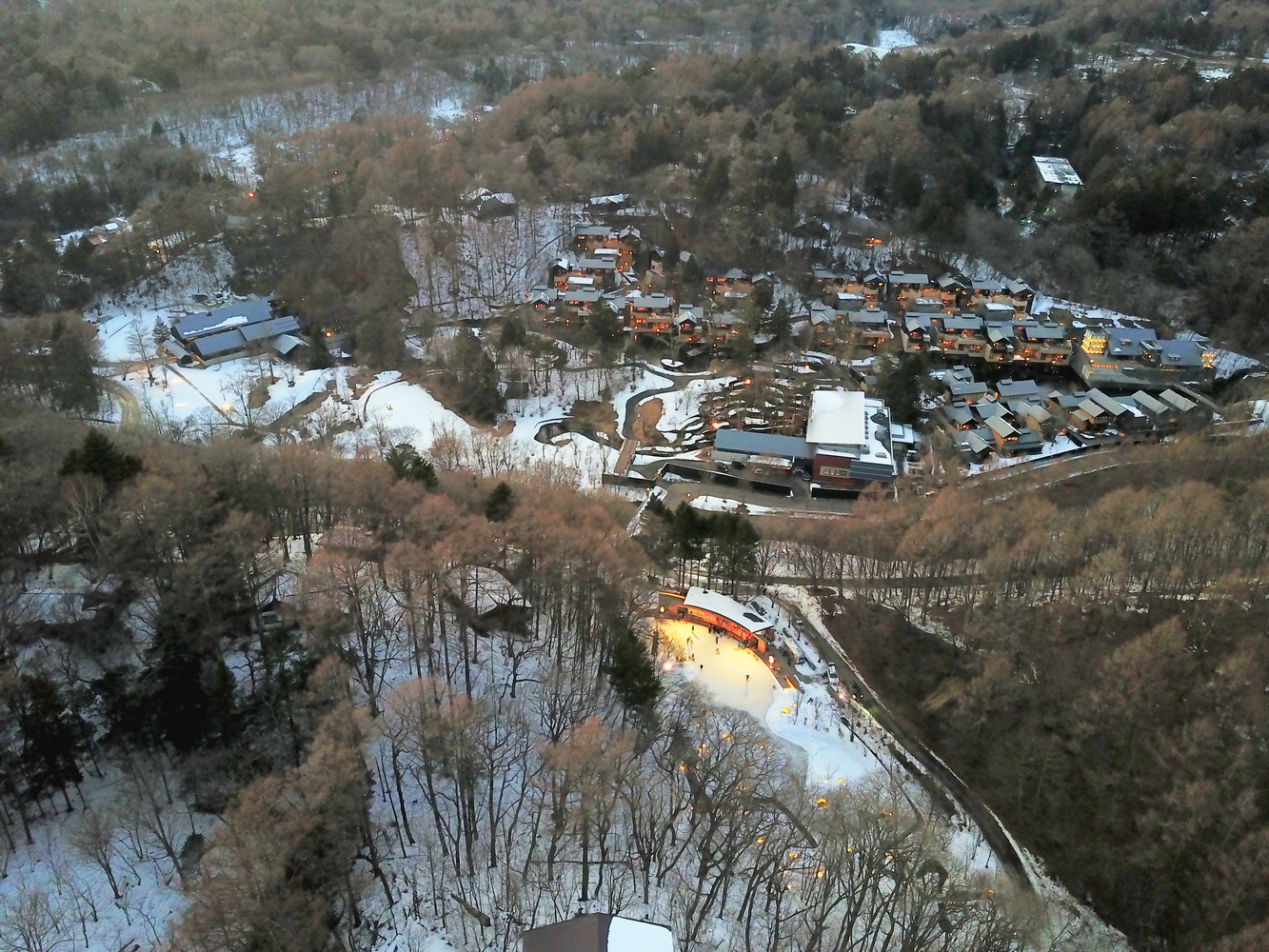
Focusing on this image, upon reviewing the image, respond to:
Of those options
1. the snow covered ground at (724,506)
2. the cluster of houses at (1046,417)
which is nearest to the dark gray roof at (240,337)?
the snow covered ground at (724,506)

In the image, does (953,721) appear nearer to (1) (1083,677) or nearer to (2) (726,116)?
(1) (1083,677)

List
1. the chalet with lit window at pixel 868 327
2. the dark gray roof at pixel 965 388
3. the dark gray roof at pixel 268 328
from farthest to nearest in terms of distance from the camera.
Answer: the chalet with lit window at pixel 868 327, the dark gray roof at pixel 268 328, the dark gray roof at pixel 965 388

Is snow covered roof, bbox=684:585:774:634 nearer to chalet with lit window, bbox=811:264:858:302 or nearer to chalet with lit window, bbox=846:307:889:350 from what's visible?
chalet with lit window, bbox=846:307:889:350

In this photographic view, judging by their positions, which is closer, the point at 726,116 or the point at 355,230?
the point at 355,230

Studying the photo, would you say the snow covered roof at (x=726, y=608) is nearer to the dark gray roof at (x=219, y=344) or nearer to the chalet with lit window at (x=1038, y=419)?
the chalet with lit window at (x=1038, y=419)

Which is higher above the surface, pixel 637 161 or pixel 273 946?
pixel 637 161

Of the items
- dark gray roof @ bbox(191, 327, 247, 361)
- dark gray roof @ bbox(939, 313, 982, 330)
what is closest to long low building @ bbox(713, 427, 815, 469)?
dark gray roof @ bbox(939, 313, 982, 330)

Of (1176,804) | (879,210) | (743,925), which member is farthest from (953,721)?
(879,210)
